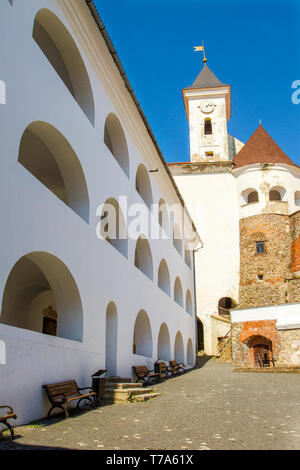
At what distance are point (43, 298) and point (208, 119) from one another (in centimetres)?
2535

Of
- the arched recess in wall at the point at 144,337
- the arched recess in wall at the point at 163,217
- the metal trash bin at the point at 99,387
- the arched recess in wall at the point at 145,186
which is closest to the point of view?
the metal trash bin at the point at 99,387

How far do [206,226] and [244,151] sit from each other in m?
6.29

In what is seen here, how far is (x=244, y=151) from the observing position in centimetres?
3112

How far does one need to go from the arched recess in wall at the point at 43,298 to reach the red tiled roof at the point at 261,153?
785 inches

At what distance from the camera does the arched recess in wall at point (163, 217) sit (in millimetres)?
17922

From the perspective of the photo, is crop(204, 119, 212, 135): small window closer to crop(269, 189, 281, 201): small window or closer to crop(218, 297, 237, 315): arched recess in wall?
crop(269, 189, 281, 201): small window

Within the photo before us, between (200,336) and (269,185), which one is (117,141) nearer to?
(269,185)

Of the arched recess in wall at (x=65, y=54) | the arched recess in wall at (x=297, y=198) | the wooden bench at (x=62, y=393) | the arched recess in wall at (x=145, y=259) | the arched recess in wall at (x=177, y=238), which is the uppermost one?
the arched recess in wall at (x=297, y=198)

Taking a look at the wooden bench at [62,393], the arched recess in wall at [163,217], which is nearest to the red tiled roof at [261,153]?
the arched recess in wall at [163,217]

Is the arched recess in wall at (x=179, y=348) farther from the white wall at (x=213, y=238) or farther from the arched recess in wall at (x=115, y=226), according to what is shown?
the arched recess in wall at (x=115, y=226)

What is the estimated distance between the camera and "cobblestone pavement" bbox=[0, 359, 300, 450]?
192 inches

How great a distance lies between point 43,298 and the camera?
13055mm

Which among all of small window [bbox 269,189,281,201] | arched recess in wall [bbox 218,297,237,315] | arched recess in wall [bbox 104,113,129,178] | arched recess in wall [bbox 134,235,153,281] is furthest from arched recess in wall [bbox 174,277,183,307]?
small window [bbox 269,189,281,201]

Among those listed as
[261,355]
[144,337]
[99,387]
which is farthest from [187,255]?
[99,387]
